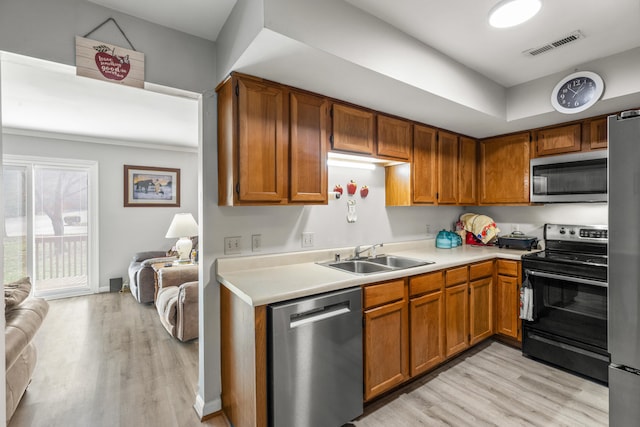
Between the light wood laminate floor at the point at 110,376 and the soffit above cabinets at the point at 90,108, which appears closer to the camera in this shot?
the light wood laminate floor at the point at 110,376

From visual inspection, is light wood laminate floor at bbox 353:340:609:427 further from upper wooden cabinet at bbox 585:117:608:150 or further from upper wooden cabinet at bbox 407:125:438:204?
upper wooden cabinet at bbox 585:117:608:150

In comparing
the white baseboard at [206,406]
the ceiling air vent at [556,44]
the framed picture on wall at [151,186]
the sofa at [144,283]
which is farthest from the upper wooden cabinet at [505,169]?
the framed picture on wall at [151,186]

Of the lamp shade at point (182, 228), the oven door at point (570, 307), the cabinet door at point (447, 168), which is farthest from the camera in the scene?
the lamp shade at point (182, 228)

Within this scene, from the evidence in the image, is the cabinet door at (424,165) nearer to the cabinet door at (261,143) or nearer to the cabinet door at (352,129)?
the cabinet door at (352,129)

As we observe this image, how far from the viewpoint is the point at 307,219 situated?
8.04 feet

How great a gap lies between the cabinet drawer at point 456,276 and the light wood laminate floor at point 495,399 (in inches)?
28.0

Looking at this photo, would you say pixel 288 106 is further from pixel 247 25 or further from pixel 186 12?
pixel 186 12

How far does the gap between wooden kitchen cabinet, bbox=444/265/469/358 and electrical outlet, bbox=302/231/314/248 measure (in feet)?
3.67

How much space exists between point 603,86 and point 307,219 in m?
2.42

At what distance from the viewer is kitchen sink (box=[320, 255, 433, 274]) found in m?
2.42

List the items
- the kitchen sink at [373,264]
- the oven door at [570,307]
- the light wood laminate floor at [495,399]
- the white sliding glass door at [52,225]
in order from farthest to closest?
the white sliding glass door at [52,225], the kitchen sink at [373,264], the oven door at [570,307], the light wood laminate floor at [495,399]

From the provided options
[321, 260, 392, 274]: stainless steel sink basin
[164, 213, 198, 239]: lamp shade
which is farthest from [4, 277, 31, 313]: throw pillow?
[321, 260, 392, 274]: stainless steel sink basin

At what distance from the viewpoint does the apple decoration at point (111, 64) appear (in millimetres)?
1612

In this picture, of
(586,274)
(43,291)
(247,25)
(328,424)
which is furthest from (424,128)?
(43,291)
